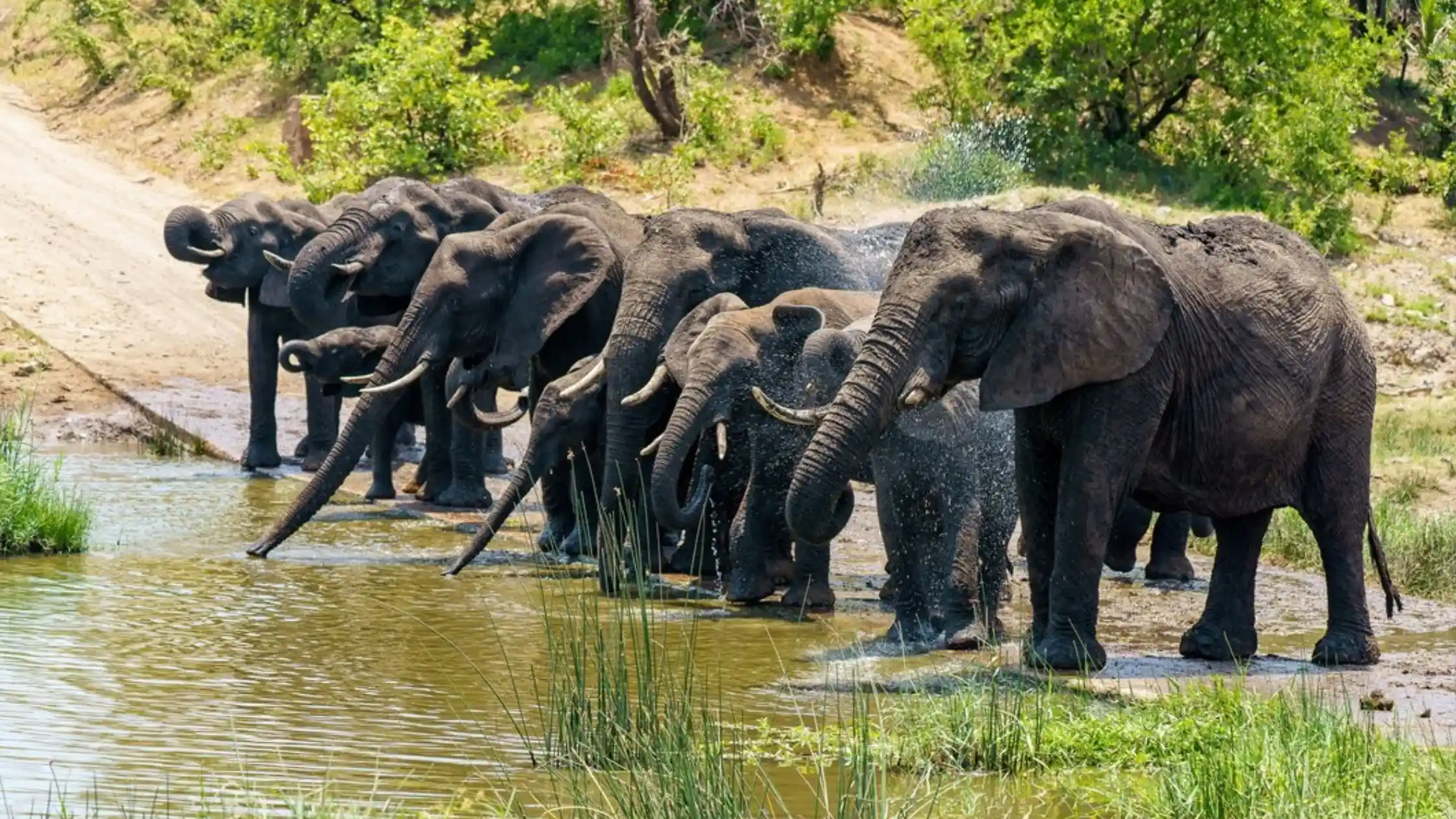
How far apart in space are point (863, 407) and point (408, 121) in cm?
2088

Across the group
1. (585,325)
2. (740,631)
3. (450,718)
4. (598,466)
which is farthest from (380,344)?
(450,718)

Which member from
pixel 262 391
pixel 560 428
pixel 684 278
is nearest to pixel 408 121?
pixel 262 391

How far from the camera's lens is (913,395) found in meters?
9.88

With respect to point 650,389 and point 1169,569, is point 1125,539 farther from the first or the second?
point 650,389

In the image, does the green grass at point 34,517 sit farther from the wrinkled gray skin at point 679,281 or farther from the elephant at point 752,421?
the elephant at point 752,421

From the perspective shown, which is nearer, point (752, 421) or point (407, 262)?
point (752, 421)

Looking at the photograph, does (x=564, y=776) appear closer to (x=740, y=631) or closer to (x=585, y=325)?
(x=740, y=631)

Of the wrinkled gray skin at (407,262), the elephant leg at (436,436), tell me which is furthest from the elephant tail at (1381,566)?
the elephant leg at (436,436)

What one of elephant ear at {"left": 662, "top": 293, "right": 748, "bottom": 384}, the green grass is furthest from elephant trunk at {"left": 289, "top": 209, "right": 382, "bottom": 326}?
elephant ear at {"left": 662, "top": 293, "right": 748, "bottom": 384}

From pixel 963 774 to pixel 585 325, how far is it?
7.87 m

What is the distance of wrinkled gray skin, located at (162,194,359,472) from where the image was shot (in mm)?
19766

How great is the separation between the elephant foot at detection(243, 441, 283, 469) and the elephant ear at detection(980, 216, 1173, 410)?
10627 millimetres

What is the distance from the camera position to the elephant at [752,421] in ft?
41.4

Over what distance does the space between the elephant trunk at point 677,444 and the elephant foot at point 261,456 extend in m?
7.65
